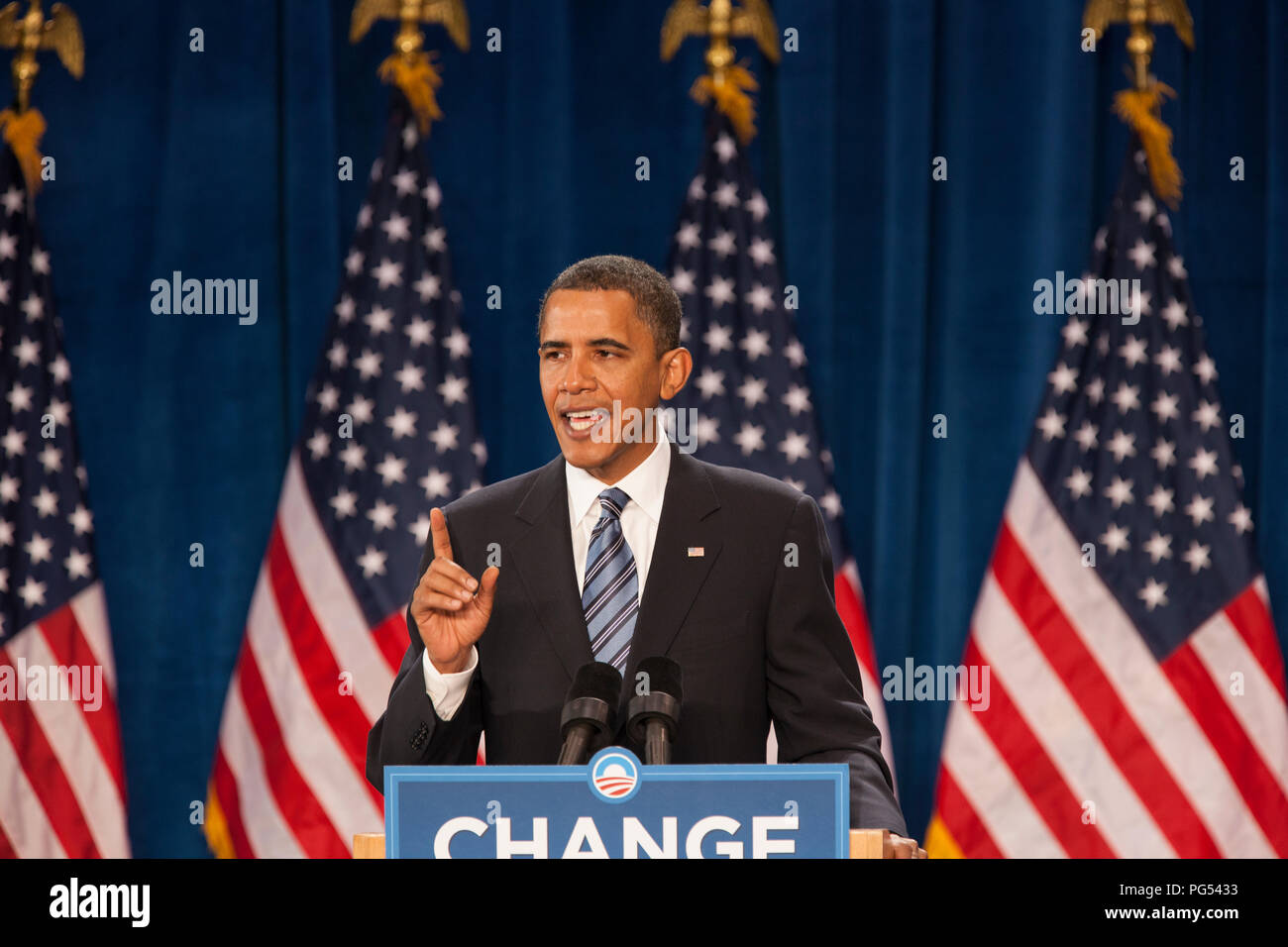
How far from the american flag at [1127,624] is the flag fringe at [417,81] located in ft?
8.22

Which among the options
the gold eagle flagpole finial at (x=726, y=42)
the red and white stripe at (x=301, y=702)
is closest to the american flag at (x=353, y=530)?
the red and white stripe at (x=301, y=702)

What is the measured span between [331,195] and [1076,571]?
311 cm

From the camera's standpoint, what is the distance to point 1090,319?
5.32 metres

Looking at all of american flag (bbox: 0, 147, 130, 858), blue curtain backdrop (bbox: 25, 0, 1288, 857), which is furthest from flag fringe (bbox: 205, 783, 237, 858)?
american flag (bbox: 0, 147, 130, 858)

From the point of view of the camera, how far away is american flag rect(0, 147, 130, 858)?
5.44 m

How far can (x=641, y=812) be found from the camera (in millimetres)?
1812

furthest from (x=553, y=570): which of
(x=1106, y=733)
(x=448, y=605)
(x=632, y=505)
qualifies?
(x=1106, y=733)

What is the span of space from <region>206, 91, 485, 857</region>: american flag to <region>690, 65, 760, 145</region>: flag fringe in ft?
3.65

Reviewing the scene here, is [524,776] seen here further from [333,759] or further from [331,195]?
[331,195]

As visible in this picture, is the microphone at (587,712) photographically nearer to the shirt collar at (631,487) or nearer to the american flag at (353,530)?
the shirt collar at (631,487)

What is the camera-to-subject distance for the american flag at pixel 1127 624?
16.7 feet

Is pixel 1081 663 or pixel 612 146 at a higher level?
pixel 612 146
